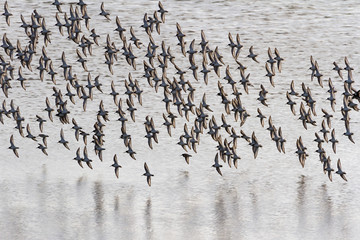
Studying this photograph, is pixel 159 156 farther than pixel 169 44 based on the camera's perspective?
No

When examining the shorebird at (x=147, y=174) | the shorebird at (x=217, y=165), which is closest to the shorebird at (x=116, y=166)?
the shorebird at (x=147, y=174)

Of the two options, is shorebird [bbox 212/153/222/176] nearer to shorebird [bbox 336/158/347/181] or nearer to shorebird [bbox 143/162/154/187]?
shorebird [bbox 143/162/154/187]

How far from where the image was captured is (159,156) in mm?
39250

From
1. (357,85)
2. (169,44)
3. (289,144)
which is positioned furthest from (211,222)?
(169,44)

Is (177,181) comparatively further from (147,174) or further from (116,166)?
(116,166)

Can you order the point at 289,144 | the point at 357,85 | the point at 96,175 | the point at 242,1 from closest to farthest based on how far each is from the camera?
the point at 96,175
the point at 289,144
the point at 357,85
the point at 242,1

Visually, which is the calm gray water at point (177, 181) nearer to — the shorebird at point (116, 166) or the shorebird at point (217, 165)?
the shorebird at point (116, 166)

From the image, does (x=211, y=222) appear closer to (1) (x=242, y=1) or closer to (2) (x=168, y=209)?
(2) (x=168, y=209)

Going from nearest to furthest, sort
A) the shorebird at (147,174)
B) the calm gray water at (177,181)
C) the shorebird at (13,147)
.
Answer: the calm gray water at (177,181) < the shorebird at (147,174) < the shorebird at (13,147)

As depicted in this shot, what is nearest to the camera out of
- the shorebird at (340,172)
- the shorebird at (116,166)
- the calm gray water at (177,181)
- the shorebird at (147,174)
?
the calm gray water at (177,181)

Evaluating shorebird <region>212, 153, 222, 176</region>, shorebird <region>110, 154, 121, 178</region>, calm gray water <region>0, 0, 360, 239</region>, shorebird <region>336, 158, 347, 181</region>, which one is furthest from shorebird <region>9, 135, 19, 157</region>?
shorebird <region>336, 158, 347, 181</region>

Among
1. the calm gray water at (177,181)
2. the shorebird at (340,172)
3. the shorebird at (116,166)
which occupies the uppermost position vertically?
the shorebird at (116,166)

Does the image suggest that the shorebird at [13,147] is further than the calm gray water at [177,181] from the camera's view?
Yes

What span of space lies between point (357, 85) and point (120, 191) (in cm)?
1431
